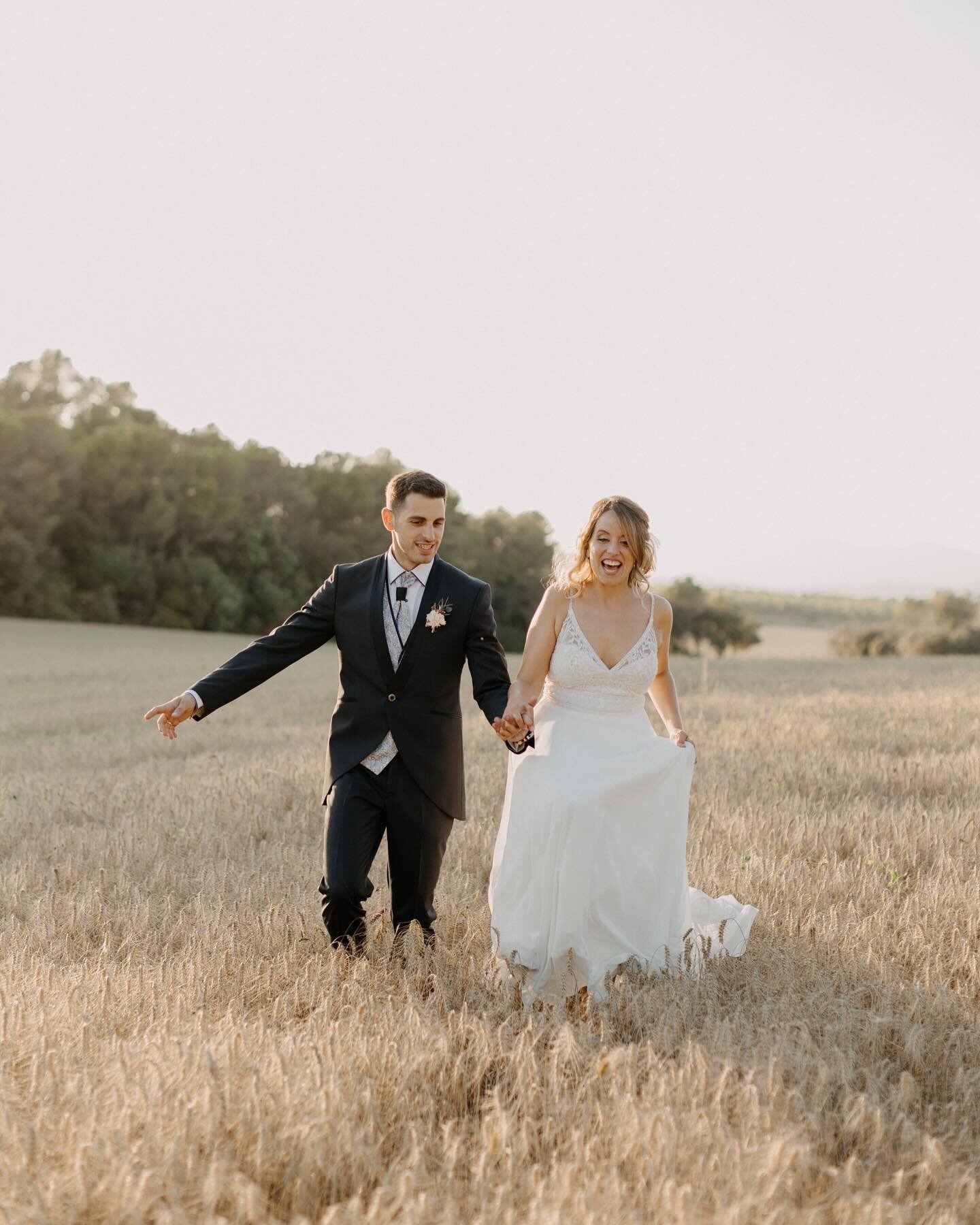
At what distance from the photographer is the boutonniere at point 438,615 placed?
4.98 metres

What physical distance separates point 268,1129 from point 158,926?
2703 millimetres

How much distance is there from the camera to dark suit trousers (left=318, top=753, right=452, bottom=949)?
4.96 meters

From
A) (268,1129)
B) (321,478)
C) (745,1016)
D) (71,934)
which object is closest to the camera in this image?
(268,1129)

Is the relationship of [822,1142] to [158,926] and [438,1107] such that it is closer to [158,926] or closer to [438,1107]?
[438,1107]

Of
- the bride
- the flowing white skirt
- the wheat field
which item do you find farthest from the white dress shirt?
the wheat field

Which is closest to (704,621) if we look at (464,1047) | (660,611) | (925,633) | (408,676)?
(925,633)

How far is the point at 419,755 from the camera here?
4.99 m

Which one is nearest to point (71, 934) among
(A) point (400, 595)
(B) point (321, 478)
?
(A) point (400, 595)

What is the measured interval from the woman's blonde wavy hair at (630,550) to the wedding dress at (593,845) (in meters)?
0.21

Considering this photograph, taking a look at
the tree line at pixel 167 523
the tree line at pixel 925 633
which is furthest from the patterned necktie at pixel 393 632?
the tree line at pixel 925 633

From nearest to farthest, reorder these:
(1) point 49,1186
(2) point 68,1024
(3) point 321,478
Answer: (1) point 49,1186
(2) point 68,1024
(3) point 321,478

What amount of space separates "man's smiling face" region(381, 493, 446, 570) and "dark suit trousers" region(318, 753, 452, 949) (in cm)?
95

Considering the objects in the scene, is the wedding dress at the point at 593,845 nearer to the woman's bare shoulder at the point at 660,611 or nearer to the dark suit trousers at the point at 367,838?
the woman's bare shoulder at the point at 660,611

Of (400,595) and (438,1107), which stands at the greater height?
(400,595)
